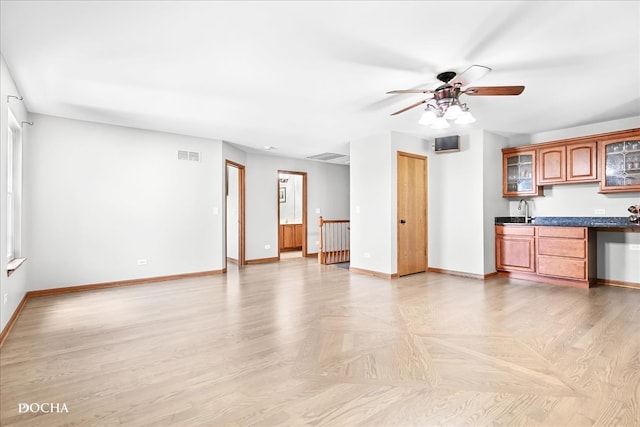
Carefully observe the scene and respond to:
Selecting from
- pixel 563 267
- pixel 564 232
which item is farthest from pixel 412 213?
pixel 563 267

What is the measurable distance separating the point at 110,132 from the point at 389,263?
191 inches

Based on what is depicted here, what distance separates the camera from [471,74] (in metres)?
2.76

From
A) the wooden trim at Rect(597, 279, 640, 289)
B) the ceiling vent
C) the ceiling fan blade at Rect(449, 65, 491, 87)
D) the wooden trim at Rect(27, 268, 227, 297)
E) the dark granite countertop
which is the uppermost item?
the ceiling vent

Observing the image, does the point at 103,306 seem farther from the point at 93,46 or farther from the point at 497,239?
the point at 497,239

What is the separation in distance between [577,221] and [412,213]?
8.26ft

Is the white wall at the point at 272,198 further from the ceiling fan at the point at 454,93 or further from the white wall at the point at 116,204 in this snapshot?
the ceiling fan at the point at 454,93

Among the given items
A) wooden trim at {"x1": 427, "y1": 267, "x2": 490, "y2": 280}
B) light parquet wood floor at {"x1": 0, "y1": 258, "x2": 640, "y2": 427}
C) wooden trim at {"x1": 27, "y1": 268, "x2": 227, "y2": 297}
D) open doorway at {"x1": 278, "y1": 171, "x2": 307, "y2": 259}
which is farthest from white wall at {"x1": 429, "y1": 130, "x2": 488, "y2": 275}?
open doorway at {"x1": 278, "y1": 171, "x2": 307, "y2": 259}

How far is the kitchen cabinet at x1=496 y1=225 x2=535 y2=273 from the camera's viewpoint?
5.41 metres

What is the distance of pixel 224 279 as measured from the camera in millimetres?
5684

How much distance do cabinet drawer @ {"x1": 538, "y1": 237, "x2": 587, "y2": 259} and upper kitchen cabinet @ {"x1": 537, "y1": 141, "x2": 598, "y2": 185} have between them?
0.95 m

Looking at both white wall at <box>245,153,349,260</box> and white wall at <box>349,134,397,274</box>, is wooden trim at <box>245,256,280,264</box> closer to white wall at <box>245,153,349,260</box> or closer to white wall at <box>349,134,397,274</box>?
white wall at <box>245,153,349,260</box>

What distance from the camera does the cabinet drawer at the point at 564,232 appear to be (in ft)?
16.0

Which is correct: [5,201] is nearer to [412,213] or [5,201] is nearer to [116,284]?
[116,284]

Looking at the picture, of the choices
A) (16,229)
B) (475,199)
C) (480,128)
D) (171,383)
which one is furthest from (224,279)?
(480,128)
